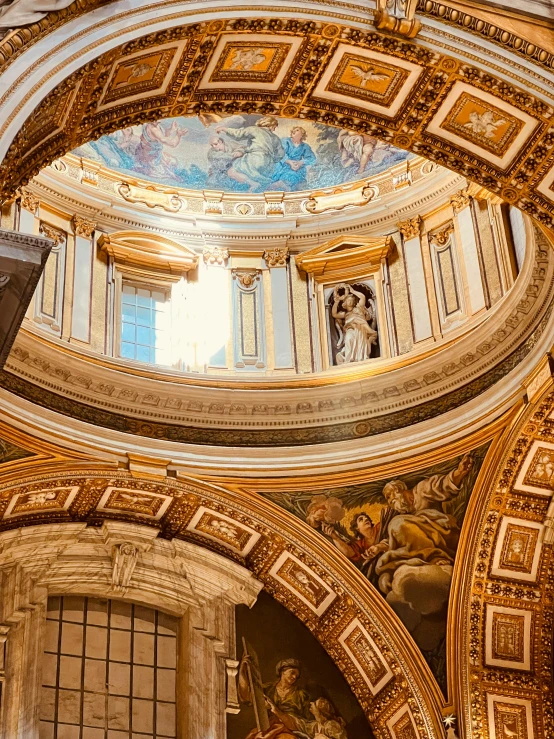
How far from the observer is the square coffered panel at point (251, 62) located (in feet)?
53.9

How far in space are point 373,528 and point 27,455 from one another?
15.7 ft

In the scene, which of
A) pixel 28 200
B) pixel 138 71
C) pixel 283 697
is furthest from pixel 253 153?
pixel 283 697

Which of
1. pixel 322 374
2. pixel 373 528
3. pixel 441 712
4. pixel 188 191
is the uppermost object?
pixel 188 191

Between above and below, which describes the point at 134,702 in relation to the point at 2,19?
below

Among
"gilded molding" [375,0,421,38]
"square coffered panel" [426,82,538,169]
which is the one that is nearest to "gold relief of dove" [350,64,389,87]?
"gilded molding" [375,0,421,38]

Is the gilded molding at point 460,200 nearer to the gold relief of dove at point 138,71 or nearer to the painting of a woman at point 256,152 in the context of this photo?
the painting of a woman at point 256,152

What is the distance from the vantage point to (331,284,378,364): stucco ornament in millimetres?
22266

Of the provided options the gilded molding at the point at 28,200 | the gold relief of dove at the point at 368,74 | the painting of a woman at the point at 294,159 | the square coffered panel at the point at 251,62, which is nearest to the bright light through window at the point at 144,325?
the gilded molding at the point at 28,200

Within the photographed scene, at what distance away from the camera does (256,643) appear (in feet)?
71.2

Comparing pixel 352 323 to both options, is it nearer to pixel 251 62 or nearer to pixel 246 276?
pixel 246 276

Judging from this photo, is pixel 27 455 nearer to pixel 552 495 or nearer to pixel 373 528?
pixel 373 528

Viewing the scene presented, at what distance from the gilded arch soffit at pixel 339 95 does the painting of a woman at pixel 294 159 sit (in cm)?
640

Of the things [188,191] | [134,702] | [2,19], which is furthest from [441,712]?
[2,19]

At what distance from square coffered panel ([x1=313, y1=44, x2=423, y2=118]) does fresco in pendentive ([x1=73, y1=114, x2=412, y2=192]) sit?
6176 mm
